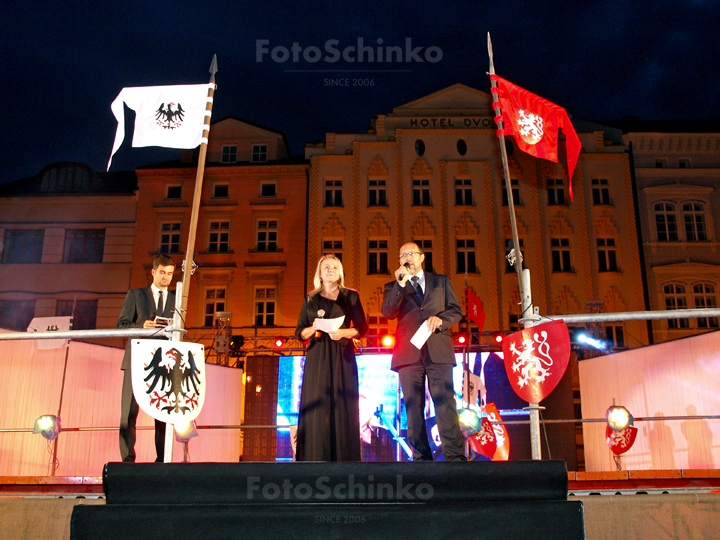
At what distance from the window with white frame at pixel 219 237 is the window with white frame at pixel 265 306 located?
2.53 m

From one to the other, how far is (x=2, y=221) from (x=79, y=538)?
28306mm

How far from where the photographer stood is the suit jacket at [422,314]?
4.80 meters

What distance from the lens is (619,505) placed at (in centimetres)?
→ 340

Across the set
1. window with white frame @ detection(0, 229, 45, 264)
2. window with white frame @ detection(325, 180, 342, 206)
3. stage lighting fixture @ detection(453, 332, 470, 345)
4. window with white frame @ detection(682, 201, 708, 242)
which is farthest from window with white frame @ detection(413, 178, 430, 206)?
window with white frame @ detection(0, 229, 45, 264)

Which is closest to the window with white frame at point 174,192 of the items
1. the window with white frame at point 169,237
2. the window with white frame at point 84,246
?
the window with white frame at point 169,237

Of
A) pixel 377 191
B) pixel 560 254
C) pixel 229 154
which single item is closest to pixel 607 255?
pixel 560 254

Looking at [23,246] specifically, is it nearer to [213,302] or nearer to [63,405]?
[213,302]

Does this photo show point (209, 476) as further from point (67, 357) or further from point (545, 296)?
point (545, 296)

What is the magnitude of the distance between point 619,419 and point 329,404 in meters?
3.79

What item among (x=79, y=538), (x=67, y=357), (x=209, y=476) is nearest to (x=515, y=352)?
(x=209, y=476)

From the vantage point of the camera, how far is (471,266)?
25.5 meters

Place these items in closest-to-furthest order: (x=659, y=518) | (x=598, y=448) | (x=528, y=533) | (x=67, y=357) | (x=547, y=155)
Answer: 1. (x=528, y=533)
2. (x=659, y=518)
3. (x=547, y=155)
4. (x=67, y=357)
5. (x=598, y=448)

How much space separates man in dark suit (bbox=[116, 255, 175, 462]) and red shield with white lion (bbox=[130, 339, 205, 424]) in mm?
1139

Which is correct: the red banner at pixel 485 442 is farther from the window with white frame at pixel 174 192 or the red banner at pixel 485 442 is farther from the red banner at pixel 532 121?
the window with white frame at pixel 174 192
